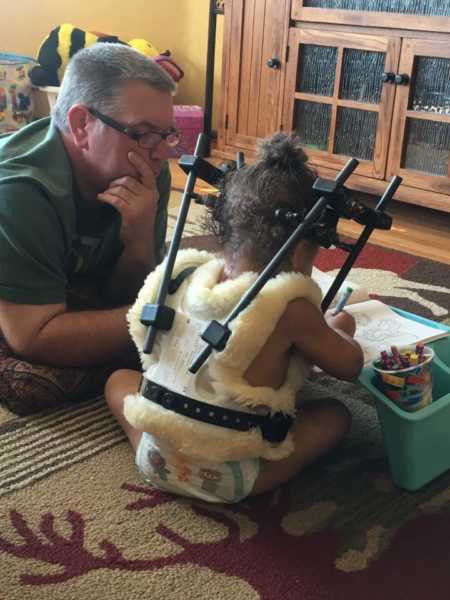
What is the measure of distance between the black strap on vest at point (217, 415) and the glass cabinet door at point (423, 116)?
1.64 m

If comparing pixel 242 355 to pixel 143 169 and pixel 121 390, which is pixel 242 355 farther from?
pixel 143 169

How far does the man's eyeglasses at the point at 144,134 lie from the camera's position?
1354 mm

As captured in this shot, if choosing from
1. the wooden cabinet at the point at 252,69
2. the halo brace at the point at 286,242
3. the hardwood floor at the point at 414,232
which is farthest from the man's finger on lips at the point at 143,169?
the wooden cabinet at the point at 252,69

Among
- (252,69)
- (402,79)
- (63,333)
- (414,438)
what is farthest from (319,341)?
(252,69)

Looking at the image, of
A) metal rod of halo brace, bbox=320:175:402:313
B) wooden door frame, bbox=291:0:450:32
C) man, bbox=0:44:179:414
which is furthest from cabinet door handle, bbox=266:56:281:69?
metal rod of halo brace, bbox=320:175:402:313

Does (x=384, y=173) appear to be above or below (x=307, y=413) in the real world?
above

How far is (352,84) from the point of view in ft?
8.84

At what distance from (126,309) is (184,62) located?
2907 mm

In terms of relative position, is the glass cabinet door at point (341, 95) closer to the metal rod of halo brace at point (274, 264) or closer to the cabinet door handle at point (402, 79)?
the cabinet door handle at point (402, 79)

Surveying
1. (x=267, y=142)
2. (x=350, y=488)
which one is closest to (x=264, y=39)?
(x=267, y=142)

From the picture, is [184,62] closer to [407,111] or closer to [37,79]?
[37,79]

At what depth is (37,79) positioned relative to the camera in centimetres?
335

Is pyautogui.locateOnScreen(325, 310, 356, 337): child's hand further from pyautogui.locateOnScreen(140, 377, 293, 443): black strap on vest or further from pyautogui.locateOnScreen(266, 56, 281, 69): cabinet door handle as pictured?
pyautogui.locateOnScreen(266, 56, 281, 69): cabinet door handle

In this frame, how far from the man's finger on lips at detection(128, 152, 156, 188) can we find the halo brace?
252 millimetres
